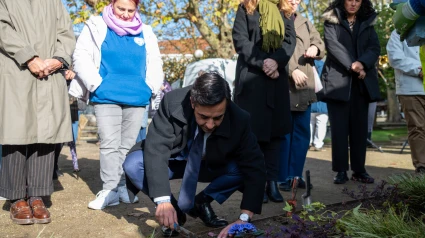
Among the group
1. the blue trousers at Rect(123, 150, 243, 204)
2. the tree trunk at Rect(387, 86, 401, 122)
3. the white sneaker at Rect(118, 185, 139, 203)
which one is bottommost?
the tree trunk at Rect(387, 86, 401, 122)

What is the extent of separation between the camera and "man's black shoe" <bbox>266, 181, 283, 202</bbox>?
213 inches

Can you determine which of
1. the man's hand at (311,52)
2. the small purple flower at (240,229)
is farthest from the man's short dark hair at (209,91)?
the man's hand at (311,52)

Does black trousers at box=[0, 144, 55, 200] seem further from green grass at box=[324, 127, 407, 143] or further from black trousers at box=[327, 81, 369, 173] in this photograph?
green grass at box=[324, 127, 407, 143]

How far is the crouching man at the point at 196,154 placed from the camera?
3872mm

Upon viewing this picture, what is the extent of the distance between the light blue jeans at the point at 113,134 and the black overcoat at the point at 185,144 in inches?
50.5

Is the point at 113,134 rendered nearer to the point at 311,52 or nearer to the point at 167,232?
the point at 167,232

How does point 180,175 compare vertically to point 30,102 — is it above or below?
below

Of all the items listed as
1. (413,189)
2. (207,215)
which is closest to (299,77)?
(413,189)

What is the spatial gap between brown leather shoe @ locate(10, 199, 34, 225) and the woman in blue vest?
2.17 feet

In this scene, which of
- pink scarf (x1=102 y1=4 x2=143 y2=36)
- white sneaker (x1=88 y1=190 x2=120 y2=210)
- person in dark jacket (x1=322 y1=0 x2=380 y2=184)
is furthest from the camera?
person in dark jacket (x1=322 y1=0 x2=380 y2=184)

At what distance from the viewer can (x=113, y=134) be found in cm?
538

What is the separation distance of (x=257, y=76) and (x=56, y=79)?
6.15ft

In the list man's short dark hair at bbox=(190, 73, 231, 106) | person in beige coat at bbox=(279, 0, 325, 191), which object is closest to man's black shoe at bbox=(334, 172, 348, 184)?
person in beige coat at bbox=(279, 0, 325, 191)

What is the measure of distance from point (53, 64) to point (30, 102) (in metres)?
0.38
